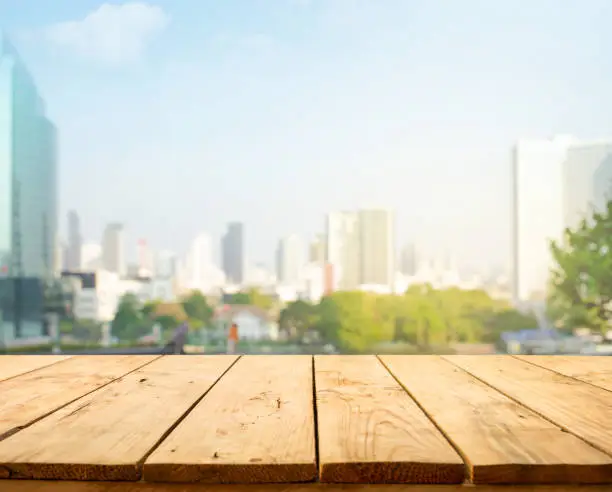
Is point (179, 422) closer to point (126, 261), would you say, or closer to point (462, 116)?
point (462, 116)

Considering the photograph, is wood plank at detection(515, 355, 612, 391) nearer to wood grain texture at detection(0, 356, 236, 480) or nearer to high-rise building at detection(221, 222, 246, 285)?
wood grain texture at detection(0, 356, 236, 480)

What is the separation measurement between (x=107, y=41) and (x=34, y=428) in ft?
75.1

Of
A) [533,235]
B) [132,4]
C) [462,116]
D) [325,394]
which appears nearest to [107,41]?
[132,4]

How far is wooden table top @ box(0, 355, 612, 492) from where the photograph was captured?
0.59 m

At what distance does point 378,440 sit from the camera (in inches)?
26.3

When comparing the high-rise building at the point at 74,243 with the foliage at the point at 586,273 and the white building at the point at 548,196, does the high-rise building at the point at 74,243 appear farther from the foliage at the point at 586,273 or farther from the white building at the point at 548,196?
the foliage at the point at 586,273

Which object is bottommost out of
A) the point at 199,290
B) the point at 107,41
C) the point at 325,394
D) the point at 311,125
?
the point at 199,290

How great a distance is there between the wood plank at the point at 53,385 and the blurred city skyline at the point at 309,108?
17.9 meters

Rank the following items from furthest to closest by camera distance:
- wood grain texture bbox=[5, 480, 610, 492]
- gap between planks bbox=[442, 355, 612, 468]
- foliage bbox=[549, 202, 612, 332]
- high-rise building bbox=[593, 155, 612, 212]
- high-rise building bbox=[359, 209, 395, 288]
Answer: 1. high-rise building bbox=[359, 209, 395, 288]
2. high-rise building bbox=[593, 155, 612, 212]
3. foliage bbox=[549, 202, 612, 332]
4. gap between planks bbox=[442, 355, 612, 468]
5. wood grain texture bbox=[5, 480, 610, 492]

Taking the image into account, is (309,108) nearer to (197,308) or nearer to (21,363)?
(197,308)

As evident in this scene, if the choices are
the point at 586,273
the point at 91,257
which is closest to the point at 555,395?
the point at 586,273

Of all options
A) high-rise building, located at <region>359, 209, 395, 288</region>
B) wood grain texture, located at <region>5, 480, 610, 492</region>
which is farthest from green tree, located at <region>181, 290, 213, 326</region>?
wood grain texture, located at <region>5, 480, 610, 492</region>

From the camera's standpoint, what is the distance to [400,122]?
2003 centimetres

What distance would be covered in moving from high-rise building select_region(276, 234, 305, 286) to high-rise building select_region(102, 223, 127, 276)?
555 cm
